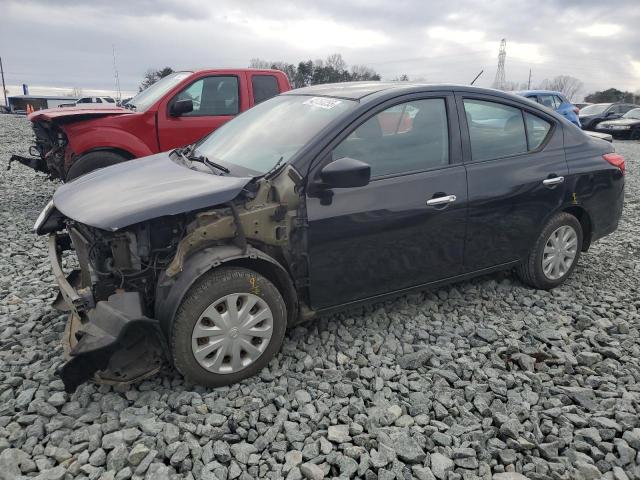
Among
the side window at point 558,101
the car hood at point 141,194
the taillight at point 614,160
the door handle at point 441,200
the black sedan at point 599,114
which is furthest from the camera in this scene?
the black sedan at point 599,114

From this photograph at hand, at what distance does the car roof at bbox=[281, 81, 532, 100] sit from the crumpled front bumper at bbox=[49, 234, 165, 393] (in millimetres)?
1988

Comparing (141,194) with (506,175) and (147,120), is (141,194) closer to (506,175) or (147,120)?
(506,175)

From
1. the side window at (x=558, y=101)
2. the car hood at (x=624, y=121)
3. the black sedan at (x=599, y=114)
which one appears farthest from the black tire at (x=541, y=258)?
the black sedan at (x=599, y=114)

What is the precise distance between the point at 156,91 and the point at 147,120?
2.53ft

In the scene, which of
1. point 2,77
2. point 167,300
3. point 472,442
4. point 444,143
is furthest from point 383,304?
point 2,77

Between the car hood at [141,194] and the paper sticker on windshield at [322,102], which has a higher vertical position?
the paper sticker on windshield at [322,102]

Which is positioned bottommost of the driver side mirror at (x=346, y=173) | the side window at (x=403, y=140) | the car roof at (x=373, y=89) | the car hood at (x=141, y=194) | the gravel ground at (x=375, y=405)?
the gravel ground at (x=375, y=405)

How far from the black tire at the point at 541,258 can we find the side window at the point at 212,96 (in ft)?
15.7

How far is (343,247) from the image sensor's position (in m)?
3.16

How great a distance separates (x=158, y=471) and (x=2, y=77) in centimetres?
7437

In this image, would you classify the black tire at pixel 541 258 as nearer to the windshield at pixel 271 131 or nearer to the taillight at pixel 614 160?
the taillight at pixel 614 160

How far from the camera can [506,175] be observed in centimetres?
378

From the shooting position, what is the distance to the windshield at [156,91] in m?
6.94

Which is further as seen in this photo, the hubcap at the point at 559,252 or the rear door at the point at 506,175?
the hubcap at the point at 559,252
